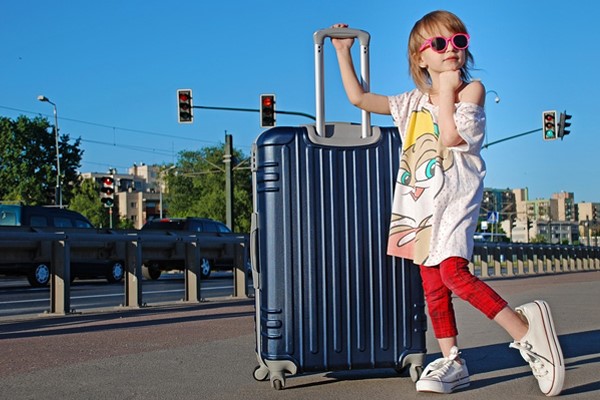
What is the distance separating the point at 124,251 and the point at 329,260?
6.99 meters

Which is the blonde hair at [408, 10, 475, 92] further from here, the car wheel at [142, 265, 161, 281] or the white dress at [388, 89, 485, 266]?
the car wheel at [142, 265, 161, 281]

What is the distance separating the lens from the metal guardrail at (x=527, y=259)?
23386 mm

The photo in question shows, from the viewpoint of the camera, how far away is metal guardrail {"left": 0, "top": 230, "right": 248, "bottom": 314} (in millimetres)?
9680

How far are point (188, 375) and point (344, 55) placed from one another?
193cm

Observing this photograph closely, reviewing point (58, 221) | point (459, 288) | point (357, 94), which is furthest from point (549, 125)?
point (459, 288)

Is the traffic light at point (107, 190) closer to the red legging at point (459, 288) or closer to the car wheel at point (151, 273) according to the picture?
the car wheel at point (151, 273)

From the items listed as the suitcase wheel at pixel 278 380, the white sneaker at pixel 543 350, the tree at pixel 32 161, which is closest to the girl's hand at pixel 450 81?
the white sneaker at pixel 543 350

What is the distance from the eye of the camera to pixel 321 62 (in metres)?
4.68

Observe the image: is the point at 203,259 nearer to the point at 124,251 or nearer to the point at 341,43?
the point at 124,251

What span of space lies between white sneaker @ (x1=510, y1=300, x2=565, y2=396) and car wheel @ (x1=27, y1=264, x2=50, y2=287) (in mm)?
14879

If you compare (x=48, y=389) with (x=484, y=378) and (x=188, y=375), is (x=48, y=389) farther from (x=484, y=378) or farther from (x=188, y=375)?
(x=484, y=378)

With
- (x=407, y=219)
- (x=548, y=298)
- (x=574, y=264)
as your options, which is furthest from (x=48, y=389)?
(x=574, y=264)

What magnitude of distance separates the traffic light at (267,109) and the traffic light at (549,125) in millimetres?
12592

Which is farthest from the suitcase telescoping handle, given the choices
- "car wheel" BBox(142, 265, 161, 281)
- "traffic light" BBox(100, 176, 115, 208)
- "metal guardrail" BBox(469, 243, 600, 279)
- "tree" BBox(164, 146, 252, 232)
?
"tree" BBox(164, 146, 252, 232)
